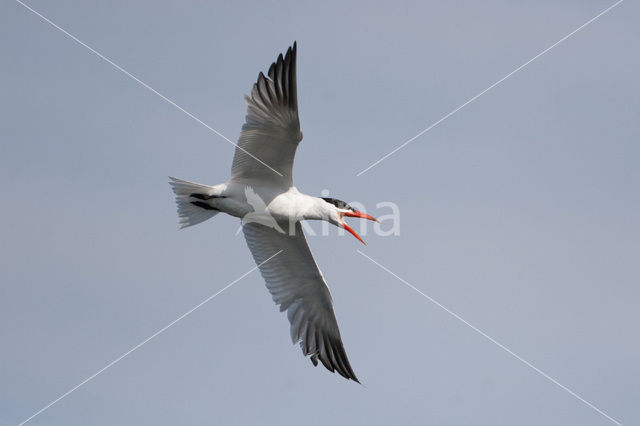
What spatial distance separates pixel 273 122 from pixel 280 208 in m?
1.21

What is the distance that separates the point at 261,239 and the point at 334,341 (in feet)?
6.09

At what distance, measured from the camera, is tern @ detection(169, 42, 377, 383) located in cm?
1246

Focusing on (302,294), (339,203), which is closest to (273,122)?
(339,203)

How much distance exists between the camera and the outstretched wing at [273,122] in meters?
12.4

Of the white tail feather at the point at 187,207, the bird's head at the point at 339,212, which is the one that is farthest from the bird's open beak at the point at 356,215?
the white tail feather at the point at 187,207

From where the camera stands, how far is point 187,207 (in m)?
13.2

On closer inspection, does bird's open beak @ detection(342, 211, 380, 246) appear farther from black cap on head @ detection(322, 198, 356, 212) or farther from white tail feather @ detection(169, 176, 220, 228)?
white tail feather @ detection(169, 176, 220, 228)

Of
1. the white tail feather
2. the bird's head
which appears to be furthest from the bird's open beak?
the white tail feather

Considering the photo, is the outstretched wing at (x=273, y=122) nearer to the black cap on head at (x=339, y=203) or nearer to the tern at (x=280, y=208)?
the tern at (x=280, y=208)

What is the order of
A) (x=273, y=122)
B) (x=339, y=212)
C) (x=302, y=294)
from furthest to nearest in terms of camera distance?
1. (x=302, y=294)
2. (x=339, y=212)
3. (x=273, y=122)

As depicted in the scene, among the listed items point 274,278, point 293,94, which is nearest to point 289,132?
point 293,94

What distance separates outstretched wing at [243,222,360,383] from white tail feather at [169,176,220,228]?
775 millimetres

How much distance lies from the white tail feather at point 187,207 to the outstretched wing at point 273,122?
83 centimetres

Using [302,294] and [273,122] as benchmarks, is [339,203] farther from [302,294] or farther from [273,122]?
[273,122]
